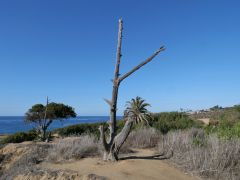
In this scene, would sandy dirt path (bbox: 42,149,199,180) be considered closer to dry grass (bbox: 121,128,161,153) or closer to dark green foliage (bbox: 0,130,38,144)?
dry grass (bbox: 121,128,161,153)

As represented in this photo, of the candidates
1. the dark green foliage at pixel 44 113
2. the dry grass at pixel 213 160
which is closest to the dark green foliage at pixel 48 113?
the dark green foliage at pixel 44 113

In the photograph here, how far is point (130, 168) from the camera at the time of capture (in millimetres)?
8219

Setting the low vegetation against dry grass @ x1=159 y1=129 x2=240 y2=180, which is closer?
dry grass @ x1=159 y1=129 x2=240 y2=180

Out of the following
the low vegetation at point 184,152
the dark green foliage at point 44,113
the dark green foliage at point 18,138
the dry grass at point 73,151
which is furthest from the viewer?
the dark green foliage at point 44,113

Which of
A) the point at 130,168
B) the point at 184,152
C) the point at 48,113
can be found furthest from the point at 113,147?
the point at 48,113

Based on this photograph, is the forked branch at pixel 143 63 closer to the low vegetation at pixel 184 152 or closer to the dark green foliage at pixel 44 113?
the low vegetation at pixel 184 152

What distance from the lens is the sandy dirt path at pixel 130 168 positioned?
7593 millimetres

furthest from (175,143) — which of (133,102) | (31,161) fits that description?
(133,102)

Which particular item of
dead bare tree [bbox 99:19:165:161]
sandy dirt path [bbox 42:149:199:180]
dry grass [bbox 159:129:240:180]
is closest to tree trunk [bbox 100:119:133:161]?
dead bare tree [bbox 99:19:165:161]

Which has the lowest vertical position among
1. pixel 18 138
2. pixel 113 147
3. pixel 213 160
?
pixel 18 138

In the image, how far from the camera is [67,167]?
28.6 ft

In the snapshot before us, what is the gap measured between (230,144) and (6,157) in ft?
35.1

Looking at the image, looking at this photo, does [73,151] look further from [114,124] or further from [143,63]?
[143,63]

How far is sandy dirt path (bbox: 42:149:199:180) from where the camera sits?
7593 millimetres
